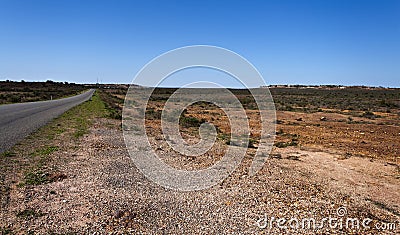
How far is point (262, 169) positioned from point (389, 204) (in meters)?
3.05

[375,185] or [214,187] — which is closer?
[214,187]

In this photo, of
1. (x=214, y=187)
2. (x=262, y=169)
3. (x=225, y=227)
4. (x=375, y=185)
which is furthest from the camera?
(x=262, y=169)

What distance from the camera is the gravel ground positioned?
441 centimetres

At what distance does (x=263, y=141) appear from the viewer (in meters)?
13.2

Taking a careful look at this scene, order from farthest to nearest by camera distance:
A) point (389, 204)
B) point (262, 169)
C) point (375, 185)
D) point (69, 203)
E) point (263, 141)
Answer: point (263, 141) → point (262, 169) → point (375, 185) → point (389, 204) → point (69, 203)

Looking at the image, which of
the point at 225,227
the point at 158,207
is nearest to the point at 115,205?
the point at 158,207

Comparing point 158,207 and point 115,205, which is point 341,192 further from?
point 115,205
